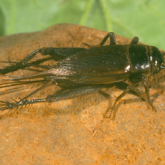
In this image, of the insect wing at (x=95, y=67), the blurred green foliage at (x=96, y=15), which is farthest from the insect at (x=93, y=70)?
the blurred green foliage at (x=96, y=15)

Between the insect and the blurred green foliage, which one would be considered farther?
the blurred green foliage

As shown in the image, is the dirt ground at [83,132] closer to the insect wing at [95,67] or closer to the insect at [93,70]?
the insect at [93,70]

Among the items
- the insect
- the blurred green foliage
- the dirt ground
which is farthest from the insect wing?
the blurred green foliage

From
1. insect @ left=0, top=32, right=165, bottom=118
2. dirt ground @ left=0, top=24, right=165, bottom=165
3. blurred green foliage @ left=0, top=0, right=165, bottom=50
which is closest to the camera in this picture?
dirt ground @ left=0, top=24, right=165, bottom=165

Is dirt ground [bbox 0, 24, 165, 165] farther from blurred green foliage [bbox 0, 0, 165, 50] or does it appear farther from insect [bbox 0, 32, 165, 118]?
blurred green foliage [bbox 0, 0, 165, 50]

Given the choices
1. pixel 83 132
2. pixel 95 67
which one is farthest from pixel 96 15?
pixel 83 132

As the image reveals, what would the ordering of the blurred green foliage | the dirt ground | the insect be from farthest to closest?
the blurred green foliage, the insect, the dirt ground

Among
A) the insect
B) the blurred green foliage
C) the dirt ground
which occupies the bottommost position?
the dirt ground

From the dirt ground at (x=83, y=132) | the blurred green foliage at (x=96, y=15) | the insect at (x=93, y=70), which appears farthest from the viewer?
the blurred green foliage at (x=96, y=15)
